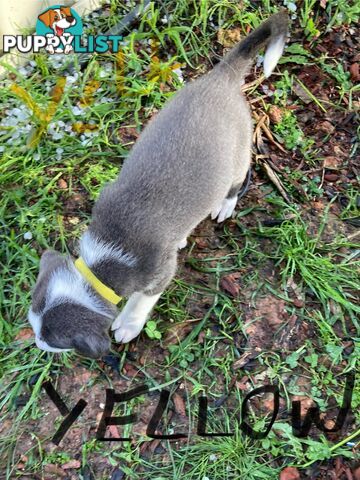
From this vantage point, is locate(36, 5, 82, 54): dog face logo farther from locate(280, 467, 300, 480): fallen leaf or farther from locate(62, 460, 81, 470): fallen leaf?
locate(280, 467, 300, 480): fallen leaf

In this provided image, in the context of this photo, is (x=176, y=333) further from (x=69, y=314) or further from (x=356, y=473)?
(x=356, y=473)

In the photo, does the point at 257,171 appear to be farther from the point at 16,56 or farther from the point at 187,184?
the point at 16,56

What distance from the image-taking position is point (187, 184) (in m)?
3.14

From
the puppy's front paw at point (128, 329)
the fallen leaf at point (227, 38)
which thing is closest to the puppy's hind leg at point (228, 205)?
the puppy's front paw at point (128, 329)

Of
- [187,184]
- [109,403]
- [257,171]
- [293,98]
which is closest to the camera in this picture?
[187,184]

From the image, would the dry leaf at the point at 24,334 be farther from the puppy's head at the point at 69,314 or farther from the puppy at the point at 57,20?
the puppy at the point at 57,20

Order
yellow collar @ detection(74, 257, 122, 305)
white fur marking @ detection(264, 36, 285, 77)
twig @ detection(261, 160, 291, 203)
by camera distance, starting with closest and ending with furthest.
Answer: yellow collar @ detection(74, 257, 122, 305) → white fur marking @ detection(264, 36, 285, 77) → twig @ detection(261, 160, 291, 203)

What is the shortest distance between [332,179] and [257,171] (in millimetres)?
592

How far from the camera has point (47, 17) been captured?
179 inches

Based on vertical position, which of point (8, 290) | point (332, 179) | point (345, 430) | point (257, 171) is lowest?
point (345, 430)

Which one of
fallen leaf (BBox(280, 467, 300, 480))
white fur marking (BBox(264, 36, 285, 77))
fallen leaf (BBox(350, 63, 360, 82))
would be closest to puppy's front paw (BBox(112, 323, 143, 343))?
fallen leaf (BBox(280, 467, 300, 480))

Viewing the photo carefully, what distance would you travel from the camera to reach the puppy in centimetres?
453

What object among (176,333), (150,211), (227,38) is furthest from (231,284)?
(227,38)

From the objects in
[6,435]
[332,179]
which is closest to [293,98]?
[332,179]
